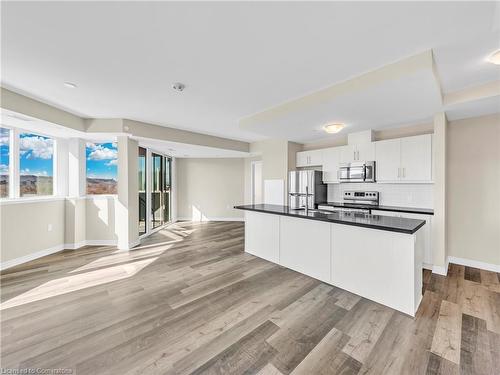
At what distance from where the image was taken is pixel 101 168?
476 centimetres

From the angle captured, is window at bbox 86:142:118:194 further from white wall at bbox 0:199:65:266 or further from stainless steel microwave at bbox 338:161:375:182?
stainless steel microwave at bbox 338:161:375:182

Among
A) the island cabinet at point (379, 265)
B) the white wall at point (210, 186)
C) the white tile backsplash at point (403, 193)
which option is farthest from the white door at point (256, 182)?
the island cabinet at point (379, 265)

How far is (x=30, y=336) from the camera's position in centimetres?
187

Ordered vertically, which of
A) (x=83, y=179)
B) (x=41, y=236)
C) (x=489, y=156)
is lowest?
(x=41, y=236)

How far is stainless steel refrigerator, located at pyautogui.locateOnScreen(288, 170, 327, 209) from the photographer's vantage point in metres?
4.83

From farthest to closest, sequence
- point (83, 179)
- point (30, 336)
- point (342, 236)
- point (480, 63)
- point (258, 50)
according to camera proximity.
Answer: point (83, 179) < point (342, 236) < point (480, 63) < point (258, 50) < point (30, 336)

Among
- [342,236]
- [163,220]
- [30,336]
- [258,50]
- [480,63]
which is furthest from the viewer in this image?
[163,220]

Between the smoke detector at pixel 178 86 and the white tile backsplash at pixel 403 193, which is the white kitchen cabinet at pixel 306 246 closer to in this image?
the white tile backsplash at pixel 403 193

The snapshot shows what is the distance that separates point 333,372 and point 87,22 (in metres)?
3.29

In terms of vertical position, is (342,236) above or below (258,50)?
below

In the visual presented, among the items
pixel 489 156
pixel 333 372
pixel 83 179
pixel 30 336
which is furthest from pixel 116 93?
pixel 489 156

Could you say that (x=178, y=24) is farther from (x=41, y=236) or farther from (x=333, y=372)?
(x=41, y=236)

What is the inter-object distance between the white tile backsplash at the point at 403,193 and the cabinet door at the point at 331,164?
45cm

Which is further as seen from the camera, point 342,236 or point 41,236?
point 41,236
